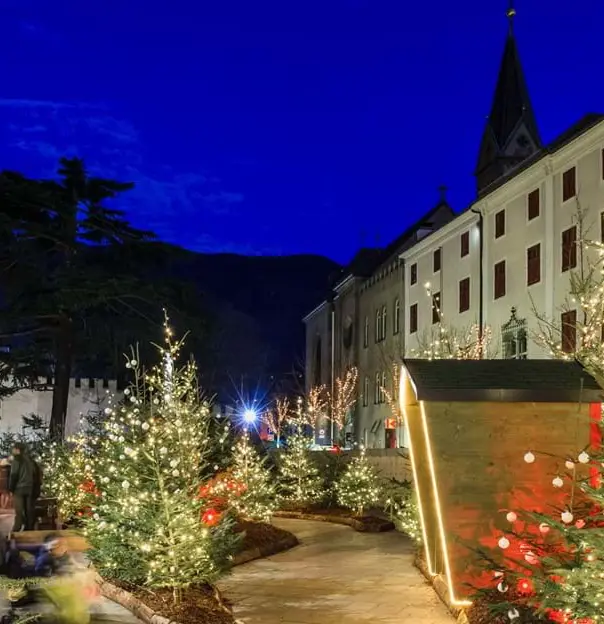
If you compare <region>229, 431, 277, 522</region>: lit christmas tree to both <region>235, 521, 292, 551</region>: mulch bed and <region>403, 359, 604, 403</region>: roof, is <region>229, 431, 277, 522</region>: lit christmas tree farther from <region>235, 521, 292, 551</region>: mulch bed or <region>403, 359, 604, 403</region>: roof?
<region>403, 359, 604, 403</region>: roof

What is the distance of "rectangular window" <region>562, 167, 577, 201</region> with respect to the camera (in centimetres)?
2633

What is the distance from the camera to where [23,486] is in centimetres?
1465

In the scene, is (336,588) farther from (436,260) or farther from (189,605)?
(436,260)

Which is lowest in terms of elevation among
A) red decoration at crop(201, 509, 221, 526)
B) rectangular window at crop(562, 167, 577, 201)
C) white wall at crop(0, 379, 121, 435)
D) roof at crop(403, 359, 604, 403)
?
red decoration at crop(201, 509, 221, 526)

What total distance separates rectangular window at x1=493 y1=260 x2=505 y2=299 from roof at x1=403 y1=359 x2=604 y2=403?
22815 mm

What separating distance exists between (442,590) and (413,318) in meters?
31.6

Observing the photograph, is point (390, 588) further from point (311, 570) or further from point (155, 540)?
point (155, 540)

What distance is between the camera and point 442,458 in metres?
7.99

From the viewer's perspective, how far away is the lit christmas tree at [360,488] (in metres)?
20.0

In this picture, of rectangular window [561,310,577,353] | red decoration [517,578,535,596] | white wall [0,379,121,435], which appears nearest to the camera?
red decoration [517,578,535,596]

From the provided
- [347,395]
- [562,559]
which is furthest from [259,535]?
[347,395]

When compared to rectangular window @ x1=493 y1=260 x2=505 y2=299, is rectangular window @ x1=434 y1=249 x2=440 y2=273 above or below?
above

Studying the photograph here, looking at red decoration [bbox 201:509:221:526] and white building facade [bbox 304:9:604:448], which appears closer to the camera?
red decoration [bbox 201:509:221:526]

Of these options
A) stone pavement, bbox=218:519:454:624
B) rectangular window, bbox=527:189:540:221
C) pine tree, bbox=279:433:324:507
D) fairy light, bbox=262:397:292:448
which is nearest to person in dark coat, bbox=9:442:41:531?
stone pavement, bbox=218:519:454:624
